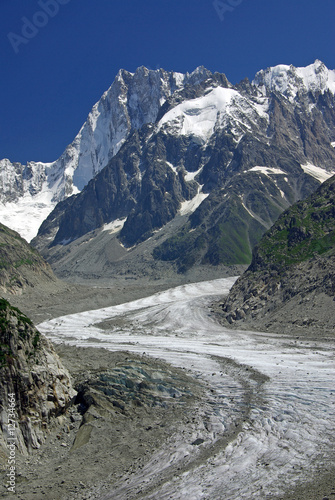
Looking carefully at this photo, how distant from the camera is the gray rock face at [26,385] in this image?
120ft

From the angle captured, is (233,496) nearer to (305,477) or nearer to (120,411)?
(305,477)

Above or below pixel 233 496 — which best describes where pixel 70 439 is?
above

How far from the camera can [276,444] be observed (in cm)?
3881

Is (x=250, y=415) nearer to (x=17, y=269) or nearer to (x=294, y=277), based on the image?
(x=294, y=277)

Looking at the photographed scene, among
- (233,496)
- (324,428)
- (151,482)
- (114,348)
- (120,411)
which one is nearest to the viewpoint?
(233,496)

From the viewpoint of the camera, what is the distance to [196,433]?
135 feet

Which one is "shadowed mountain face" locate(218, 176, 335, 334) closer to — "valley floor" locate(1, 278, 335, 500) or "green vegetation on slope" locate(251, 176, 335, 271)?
"green vegetation on slope" locate(251, 176, 335, 271)

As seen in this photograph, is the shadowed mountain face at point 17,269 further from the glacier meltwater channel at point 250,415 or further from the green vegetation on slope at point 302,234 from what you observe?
the green vegetation on slope at point 302,234

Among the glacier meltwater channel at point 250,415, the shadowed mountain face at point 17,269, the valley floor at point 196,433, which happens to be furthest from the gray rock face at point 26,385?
the shadowed mountain face at point 17,269

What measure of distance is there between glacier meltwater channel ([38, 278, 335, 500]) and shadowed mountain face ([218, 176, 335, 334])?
8.68 metres

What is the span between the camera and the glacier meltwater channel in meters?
32.7

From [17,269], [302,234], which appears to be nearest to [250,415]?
[302,234]

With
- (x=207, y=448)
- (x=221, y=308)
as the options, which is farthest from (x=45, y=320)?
(x=207, y=448)

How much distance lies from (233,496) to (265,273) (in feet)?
312
